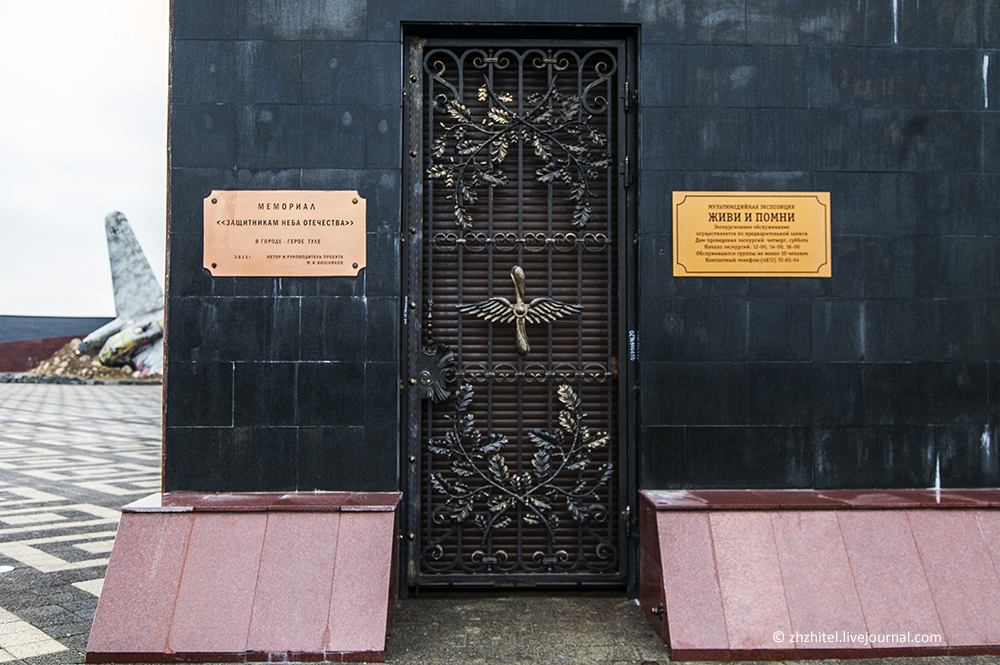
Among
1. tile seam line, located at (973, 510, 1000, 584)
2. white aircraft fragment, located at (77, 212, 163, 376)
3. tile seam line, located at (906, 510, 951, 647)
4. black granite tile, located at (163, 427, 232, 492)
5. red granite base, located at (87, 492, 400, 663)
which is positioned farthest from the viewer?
white aircraft fragment, located at (77, 212, 163, 376)

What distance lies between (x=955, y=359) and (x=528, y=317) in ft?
8.81

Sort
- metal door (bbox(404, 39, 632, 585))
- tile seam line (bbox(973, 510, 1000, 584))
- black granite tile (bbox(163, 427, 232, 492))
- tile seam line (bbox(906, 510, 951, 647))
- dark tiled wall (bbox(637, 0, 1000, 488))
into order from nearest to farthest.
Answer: tile seam line (bbox(906, 510, 951, 647)) → tile seam line (bbox(973, 510, 1000, 584)) → black granite tile (bbox(163, 427, 232, 492)) → dark tiled wall (bbox(637, 0, 1000, 488)) → metal door (bbox(404, 39, 632, 585))

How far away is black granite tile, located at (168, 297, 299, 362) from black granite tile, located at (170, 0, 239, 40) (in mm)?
1628

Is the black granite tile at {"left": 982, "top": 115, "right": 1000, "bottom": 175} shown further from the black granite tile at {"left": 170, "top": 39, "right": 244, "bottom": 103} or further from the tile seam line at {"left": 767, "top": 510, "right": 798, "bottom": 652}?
the black granite tile at {"left": 170, "top": 39, "right": 244, "bottom": 103}

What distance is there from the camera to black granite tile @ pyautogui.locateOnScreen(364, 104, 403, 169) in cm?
443

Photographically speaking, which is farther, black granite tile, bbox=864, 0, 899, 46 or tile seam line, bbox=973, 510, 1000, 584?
black granite tile, bbox=864, 0, 899, 46

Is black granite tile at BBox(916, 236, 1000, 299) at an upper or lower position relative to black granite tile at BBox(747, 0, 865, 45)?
lower

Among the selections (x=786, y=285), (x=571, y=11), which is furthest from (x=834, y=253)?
(x=571, y=11)

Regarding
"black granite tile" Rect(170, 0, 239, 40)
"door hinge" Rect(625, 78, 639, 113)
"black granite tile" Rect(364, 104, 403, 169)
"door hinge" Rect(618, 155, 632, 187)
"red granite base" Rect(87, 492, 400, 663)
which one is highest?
"black granite tile" Rect(170, 0, 239, 40)

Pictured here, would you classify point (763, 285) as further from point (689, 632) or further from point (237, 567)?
point (237, 567)

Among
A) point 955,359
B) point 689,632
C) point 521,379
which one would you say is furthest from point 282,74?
point 955,359

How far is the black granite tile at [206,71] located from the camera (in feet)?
14.5

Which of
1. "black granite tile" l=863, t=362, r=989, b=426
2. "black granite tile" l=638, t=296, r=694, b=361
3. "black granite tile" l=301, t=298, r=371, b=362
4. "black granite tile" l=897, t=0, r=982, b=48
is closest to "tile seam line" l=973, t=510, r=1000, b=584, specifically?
"black granite tile" l=863, t=362, r=989, b=426

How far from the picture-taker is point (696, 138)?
448cm
